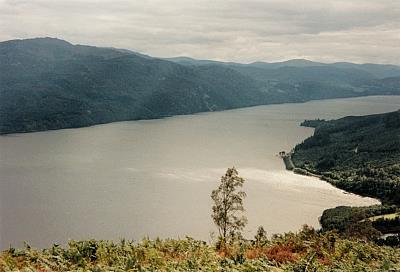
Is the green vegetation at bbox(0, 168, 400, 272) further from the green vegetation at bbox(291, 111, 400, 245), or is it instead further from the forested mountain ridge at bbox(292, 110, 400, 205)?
the forested mountain ridge at bbox(292, 110, 400, 205)

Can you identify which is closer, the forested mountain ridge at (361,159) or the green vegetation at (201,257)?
the green vegetation at (201,257)

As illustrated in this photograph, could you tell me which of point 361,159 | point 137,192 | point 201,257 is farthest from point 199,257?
point 361,159

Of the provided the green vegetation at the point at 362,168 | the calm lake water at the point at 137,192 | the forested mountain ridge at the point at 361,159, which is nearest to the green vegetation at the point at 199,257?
the green vegetation at the point at 362,168

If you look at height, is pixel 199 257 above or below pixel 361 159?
above

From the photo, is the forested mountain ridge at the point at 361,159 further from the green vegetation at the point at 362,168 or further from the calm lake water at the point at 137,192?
the calm lake water at the point at 137,192

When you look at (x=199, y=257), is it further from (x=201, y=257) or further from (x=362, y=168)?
(x=362, y=168)

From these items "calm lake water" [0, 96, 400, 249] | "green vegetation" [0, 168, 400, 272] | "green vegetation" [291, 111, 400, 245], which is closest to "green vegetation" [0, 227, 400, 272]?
"green vegetation" [0, 168, 400, 272]
